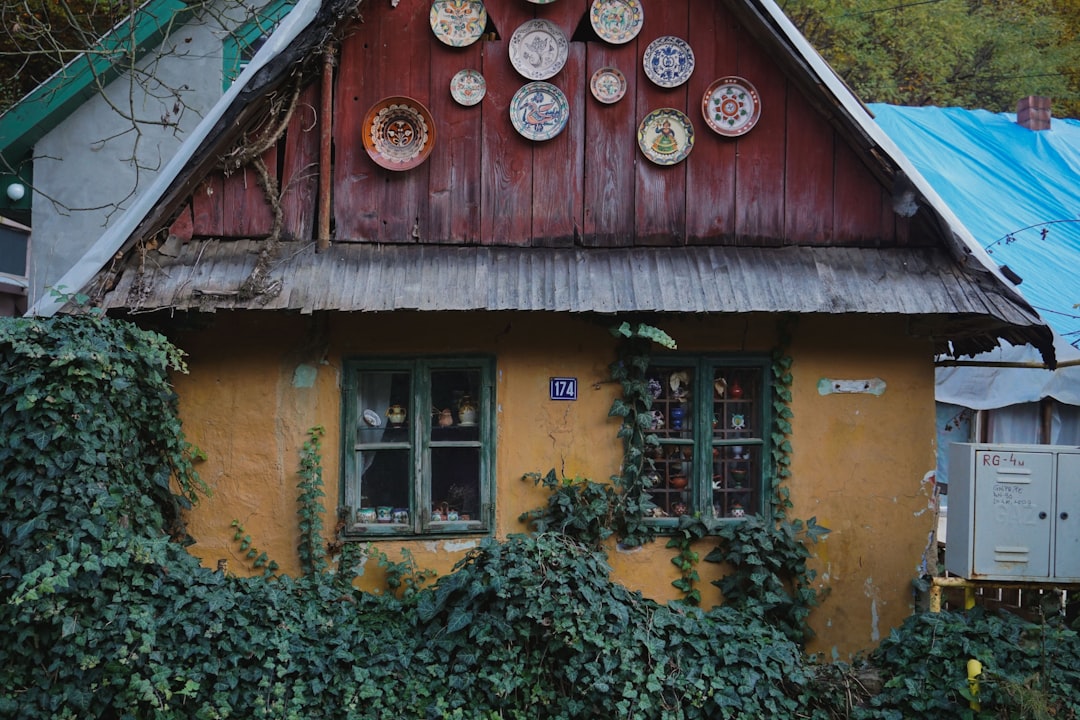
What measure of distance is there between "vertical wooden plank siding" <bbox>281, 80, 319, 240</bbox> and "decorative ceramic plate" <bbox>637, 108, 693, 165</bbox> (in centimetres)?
259

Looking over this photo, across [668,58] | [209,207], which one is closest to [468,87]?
[668,58]

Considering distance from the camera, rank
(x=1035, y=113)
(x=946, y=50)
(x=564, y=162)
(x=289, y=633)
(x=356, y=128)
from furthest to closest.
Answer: (x=946, y=50)
(x=1035, y=113)
(x=564, y=162)
(x=356, y=128)
(x=289, y=633)

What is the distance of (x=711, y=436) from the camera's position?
23.6ft

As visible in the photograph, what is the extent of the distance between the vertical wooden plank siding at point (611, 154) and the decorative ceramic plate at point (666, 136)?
10 cm

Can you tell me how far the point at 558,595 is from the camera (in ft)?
18.7

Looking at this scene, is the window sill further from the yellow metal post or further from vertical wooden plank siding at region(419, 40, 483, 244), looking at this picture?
the yellow metal post

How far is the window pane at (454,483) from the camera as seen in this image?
7.01 m

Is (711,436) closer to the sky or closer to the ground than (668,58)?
closer to the ground

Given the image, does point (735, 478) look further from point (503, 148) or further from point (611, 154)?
point (503, 148)

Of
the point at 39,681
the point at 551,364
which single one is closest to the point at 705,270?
the point at 551,364

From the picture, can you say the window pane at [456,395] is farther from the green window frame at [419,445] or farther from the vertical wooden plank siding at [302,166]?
the vertical wooden plank siding at [302,166]

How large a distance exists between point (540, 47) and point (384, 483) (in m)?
3.73

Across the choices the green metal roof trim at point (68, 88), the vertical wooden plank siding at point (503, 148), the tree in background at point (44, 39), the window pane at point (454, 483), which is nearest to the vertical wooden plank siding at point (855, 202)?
the vertical wooden plank siding at point (503, 148)

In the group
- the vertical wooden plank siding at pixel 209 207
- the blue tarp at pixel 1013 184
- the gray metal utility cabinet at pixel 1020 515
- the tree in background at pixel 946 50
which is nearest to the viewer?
the gray metal utility cabinet at pixel 1020 515
